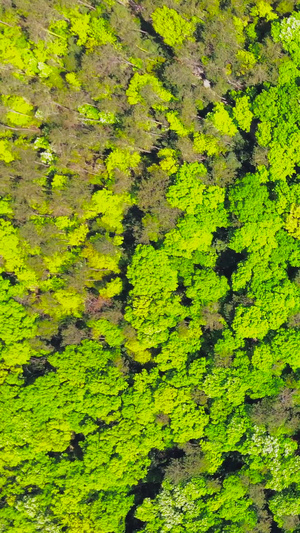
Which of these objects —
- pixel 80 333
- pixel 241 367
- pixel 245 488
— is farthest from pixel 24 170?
pixel 245 488

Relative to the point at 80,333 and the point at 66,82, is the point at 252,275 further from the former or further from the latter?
the point at 66,82

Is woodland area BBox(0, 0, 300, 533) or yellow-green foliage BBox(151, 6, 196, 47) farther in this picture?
yellow-green foliage BBox(151, 6, 196, 47)

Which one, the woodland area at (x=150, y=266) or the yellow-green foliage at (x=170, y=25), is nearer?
the woodland area at (x=150, y=266)

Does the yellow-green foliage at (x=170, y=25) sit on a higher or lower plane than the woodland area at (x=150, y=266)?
higher

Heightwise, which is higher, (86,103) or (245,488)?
(86,103)

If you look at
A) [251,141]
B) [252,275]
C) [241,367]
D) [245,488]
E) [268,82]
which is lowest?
[245,488]

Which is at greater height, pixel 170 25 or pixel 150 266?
pixel 170 25

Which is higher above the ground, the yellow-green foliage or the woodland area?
the yellow-green foliage

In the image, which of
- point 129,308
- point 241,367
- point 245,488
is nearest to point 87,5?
point 129,308
